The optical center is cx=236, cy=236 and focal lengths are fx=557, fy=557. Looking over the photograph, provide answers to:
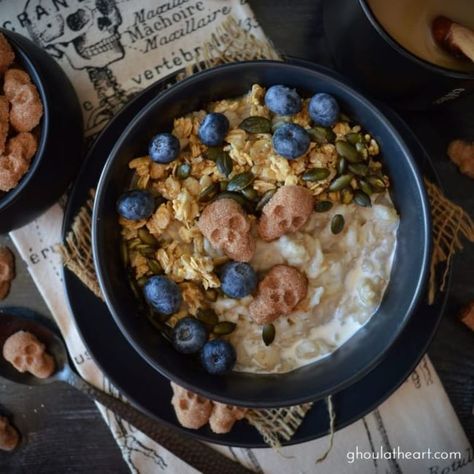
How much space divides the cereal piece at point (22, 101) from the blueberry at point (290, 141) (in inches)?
15.3

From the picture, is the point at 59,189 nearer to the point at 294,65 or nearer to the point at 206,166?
the point at 206,166

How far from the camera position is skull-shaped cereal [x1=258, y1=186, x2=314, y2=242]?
86 cm

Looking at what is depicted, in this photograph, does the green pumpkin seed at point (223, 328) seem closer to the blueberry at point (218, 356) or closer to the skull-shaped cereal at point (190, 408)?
the blueberry at point (218, 356)

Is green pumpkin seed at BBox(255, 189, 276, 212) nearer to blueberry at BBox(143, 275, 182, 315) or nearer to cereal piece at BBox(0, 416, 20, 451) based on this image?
blueberry at BBox(143, 275, 182, 315)

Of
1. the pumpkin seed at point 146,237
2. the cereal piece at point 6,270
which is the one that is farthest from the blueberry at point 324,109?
the cereal piece at point 6,270

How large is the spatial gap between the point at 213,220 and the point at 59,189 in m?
0.31

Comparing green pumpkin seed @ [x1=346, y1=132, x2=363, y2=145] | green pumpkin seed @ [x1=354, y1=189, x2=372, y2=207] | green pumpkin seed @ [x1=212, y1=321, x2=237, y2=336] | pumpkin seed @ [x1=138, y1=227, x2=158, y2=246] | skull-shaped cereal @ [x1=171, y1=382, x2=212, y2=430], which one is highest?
green pumpkin seed @ [x1=346, y1=132, x2=363, y2=145]

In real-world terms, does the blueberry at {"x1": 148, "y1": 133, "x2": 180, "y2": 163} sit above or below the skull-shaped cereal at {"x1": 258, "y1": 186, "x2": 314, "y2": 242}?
above

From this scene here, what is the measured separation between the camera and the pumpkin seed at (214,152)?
35.7 inches

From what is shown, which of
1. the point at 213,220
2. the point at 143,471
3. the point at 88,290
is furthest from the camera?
the point at 143,471

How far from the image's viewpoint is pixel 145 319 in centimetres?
94

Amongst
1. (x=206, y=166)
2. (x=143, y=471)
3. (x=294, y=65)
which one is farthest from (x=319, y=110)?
(x=143, y=471)

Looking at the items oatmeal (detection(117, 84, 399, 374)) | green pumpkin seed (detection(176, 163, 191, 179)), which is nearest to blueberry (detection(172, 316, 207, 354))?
oatmeal (detection(117, 84, 399, 374))

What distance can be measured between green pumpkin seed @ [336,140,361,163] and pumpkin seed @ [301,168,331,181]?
0.04m
